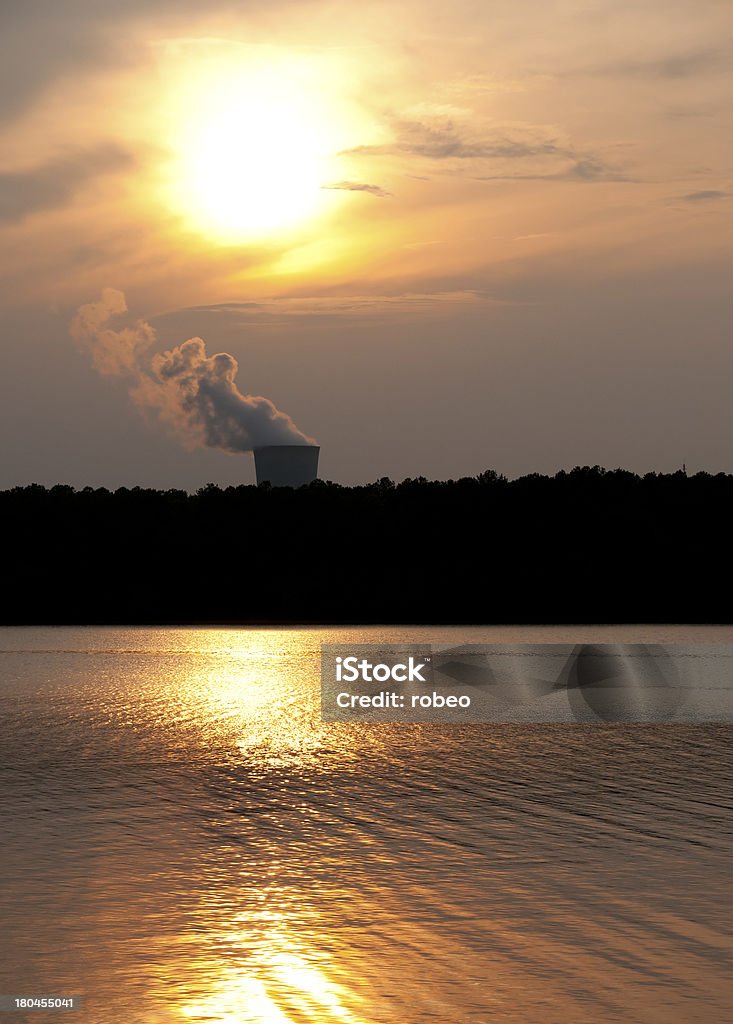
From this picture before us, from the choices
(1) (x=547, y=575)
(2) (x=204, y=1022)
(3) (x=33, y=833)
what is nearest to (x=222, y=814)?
(3) (x=33, y=833)

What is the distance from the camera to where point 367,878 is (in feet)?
52.4

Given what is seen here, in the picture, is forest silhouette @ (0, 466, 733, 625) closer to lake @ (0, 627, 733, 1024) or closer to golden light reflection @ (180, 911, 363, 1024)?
lake @ (0, 627, 733, 1024)

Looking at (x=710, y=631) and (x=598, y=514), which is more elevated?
(x=598, y=514)

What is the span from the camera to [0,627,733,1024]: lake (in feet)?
37.9

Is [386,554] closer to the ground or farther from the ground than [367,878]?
farther from the ground

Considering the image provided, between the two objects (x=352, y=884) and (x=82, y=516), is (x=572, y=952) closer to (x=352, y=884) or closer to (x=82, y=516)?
(x=352, y=884)

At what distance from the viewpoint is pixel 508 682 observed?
185ft

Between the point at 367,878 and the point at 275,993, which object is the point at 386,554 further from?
the point at 275,993

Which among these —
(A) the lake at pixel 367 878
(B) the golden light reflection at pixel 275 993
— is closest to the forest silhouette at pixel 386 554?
(A) the lake at pixel 367 878

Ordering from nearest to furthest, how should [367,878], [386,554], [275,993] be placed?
[275,993] → [367,878] → [386,554]

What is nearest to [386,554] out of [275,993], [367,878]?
[367,878]

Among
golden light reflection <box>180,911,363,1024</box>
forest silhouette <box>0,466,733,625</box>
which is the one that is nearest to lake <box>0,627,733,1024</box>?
golden light reflection <box>180,911,363,1024</box>

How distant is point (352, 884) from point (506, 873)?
5.54ft

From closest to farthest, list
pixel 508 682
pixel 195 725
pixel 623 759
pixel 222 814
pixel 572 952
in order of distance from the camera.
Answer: pixel 572 952, pixel 222 814, pixel 623 759, pixel 195 725, pixel 508 682
